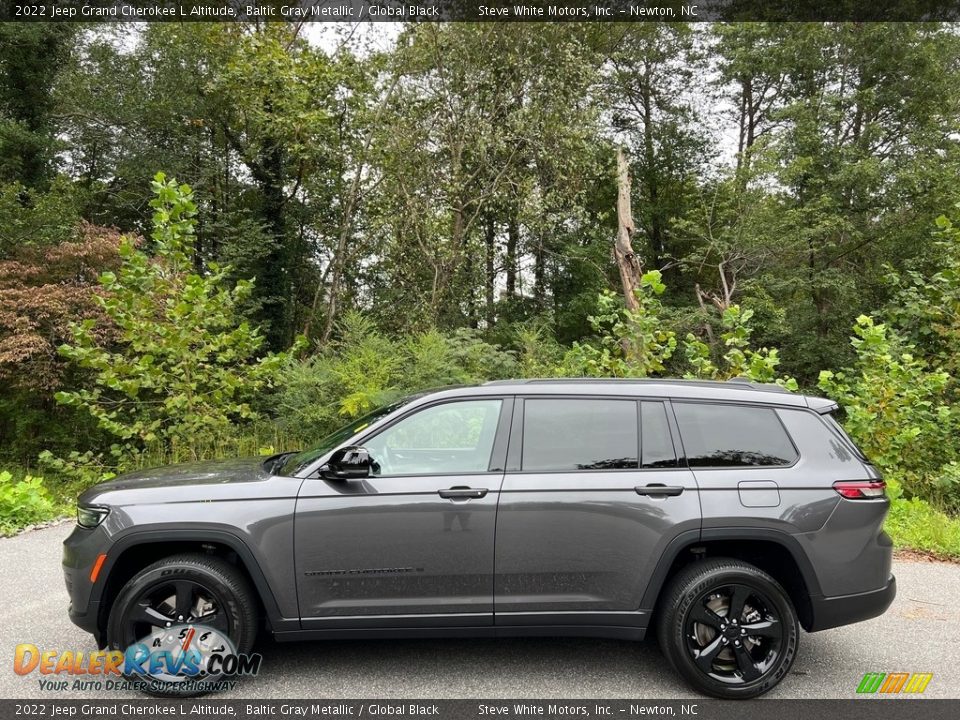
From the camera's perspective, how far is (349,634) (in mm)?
3555

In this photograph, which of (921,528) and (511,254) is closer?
(921,528)

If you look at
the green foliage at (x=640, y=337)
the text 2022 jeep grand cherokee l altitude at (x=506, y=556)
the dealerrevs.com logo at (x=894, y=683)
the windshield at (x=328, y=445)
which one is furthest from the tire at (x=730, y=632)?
the green foliage at (x=640, y=337)

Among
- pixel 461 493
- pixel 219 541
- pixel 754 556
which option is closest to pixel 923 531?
pixel 754 556

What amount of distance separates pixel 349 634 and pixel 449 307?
13.9 meters

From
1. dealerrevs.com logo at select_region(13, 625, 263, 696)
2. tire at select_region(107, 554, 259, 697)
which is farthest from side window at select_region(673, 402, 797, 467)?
dealerrevs.com logo at select_region(13, 625, 263, 696)

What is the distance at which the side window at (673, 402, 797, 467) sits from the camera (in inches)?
146

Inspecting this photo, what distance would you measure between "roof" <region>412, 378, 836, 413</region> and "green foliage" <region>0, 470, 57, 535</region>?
19.1ft

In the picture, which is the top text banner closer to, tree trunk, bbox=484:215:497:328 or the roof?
tree trunk, bbox=484:215:497:328

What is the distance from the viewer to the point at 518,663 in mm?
3887

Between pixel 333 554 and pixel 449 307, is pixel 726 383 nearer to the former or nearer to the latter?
pixel 333 554

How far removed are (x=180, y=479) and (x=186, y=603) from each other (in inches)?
27.8

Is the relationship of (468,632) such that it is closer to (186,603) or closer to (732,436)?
(186,603)

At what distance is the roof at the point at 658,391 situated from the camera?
3844 mm

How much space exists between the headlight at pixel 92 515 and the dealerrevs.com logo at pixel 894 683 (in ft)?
14.0
